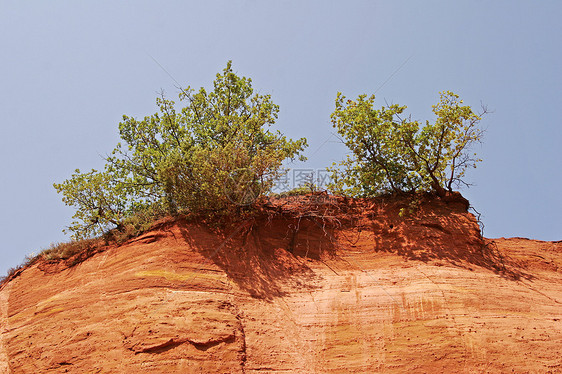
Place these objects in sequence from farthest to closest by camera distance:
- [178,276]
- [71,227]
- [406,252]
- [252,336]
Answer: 1. [71,227]
2. [406,252]
3. [178,276]
4. [252,336]

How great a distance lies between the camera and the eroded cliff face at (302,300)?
11.1 m

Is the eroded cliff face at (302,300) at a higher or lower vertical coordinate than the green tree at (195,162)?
lower

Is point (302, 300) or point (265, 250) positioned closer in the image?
point (302, 300)

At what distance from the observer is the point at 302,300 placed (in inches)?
508

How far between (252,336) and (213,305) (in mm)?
1307

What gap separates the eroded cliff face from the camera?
36.4 ft

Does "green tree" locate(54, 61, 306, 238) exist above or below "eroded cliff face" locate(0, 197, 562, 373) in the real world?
above

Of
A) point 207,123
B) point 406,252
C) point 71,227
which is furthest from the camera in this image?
point 207,123

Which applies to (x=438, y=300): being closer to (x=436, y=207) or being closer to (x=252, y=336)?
(x=436, y=207)

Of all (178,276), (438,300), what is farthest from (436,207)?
(178,276)

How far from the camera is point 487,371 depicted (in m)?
10.7

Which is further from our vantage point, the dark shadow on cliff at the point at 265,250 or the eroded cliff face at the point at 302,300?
the dark shadow on cliff at the point at 265,250

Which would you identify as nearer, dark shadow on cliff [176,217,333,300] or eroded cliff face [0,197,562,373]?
eroded cliff face [0,197,562,373]

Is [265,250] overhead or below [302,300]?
overhead
